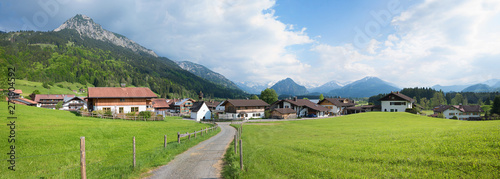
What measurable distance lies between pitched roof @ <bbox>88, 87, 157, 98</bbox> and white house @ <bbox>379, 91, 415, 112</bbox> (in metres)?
85.8

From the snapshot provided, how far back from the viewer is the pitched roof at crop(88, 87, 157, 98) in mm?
51031

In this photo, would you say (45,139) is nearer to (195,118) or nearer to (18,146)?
(18,146)

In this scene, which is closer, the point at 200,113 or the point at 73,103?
the point at 200,113

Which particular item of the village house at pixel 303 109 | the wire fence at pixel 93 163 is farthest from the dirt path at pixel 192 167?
the village house at pixel 303 109

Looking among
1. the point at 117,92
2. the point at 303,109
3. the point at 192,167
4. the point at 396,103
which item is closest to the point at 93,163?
Result: the point at 192,167

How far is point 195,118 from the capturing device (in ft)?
274

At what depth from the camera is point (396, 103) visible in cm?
8056

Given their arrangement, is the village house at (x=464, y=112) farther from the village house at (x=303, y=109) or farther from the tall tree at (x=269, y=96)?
the tall tree at (x=269, y=96)

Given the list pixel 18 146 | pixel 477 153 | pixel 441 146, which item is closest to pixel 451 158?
pixel 477 153

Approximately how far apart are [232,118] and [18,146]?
226ft

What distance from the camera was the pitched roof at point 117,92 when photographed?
167ft

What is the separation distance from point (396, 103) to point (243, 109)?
59559mm

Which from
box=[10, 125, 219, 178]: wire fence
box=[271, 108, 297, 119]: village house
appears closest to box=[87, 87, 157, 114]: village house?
box=[10, 125, 219, 178]: wire fence

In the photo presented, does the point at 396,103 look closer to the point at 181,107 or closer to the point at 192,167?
the point at 192,167
